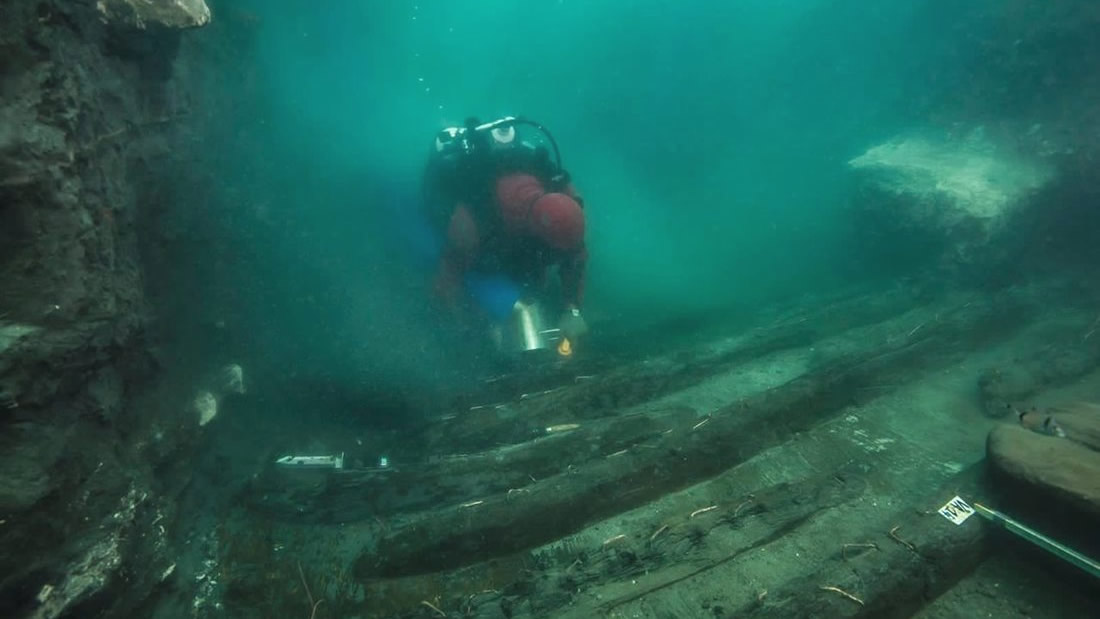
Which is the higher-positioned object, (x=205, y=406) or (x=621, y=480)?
(x=205, y=406)

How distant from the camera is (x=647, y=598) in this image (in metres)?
3.43

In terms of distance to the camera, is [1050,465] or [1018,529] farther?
[1050,465]

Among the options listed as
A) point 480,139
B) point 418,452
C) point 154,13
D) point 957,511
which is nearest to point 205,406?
point 418,452

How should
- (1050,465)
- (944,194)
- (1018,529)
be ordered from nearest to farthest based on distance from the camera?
(1018,529) < (1050,465) < (944,194)

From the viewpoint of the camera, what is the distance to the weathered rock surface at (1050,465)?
337 cm

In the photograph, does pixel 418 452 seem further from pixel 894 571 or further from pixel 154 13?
pixel 154 13

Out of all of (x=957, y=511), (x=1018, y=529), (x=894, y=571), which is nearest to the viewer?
(x=894, y=571)

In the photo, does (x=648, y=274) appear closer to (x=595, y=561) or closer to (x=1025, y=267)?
(x=1025, y=267)

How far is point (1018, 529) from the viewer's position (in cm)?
348

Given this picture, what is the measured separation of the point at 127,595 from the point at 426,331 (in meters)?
4.96

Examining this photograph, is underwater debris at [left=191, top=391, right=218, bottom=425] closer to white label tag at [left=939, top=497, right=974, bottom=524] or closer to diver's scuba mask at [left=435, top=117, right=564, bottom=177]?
diver's scuba mask at [left=435, top=117, right=564, bottom=177]

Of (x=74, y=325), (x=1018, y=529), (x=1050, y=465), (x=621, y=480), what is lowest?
(x=1018, y=529)

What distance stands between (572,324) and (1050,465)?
4.32 meters

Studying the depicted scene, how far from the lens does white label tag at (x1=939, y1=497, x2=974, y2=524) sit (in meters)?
3.67
